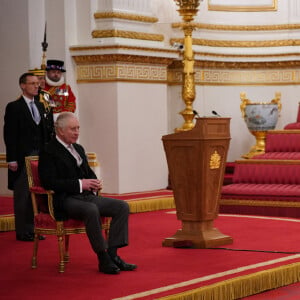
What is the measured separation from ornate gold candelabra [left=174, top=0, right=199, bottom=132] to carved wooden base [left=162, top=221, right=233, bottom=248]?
3931 millimetres

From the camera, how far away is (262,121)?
1139 centimetres

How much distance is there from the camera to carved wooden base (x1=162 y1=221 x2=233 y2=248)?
6945 millimetres

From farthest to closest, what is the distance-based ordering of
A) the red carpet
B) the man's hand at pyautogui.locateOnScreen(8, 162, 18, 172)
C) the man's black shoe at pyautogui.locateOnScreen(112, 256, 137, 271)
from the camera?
the man's hand at pyautogui.locateOnScreen(8, 162, 18, 172), the man's black shoe at pyautogui.locateOnScreen(112, 256, 137, 271), the red carpet

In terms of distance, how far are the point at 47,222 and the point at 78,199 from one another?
28 cm

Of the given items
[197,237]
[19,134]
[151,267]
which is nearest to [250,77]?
[19,134]

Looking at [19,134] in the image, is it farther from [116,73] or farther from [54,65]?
[116,73]

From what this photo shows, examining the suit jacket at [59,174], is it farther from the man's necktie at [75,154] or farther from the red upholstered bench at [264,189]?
the red upholstered bench at [264,189]

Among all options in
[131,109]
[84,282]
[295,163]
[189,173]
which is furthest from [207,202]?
[131,109]

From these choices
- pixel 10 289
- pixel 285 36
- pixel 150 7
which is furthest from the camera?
pixel 285 36

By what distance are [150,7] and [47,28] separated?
132cm

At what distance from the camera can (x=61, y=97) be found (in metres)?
→ 9.95

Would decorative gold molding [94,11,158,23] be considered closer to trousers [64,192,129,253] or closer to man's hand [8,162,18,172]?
man's hand [8,162,18,172]

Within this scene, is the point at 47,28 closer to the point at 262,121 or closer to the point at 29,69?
the point at 29,69

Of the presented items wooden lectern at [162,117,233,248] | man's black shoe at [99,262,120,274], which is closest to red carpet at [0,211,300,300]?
man's black shoe at [99,262,120,274]
